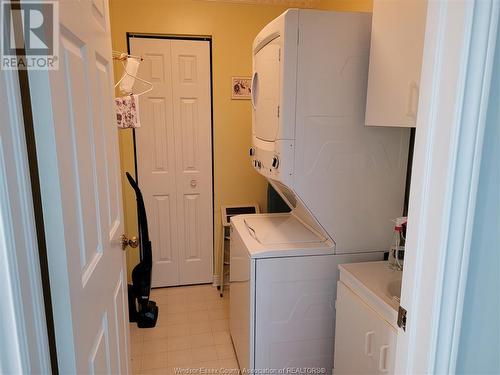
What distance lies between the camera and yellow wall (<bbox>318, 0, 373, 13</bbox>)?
81.9 inches

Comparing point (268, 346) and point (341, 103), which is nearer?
point (341, 103)

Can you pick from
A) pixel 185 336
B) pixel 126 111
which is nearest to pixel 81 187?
pixel 126 111

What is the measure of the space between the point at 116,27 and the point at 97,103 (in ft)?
6.24

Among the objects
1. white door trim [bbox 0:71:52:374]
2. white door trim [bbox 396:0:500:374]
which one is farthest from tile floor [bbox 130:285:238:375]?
white door trim [bbox 0:71:52:374]

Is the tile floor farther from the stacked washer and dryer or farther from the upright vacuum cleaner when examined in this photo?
the stacked washer and dryer

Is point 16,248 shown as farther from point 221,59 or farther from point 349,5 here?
point 221,59

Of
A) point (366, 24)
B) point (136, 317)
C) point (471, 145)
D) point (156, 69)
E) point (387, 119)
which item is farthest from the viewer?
point (156, 69)

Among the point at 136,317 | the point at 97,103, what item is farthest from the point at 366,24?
the point at 136,317

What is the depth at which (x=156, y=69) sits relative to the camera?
9.21 ft

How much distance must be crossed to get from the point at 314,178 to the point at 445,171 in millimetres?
978

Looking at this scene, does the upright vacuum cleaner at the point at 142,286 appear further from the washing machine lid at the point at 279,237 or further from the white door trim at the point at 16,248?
the white door trim at the point at 16,248

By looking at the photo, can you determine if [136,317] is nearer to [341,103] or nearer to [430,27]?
[341,103]

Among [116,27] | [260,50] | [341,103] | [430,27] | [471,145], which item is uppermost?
[116,27]

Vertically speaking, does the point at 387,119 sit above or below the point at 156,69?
below
